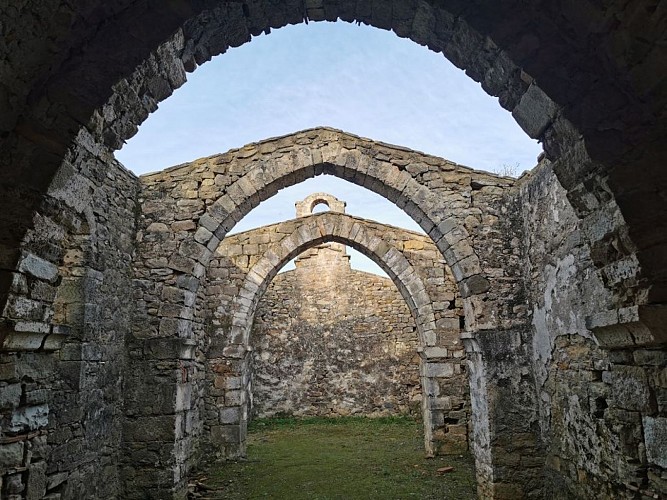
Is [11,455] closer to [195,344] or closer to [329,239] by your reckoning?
[195,344]

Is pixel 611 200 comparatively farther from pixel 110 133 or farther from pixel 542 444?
pixel 542 444

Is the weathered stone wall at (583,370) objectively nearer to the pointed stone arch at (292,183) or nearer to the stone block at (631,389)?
the stone block at (631,389)

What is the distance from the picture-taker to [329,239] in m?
10.1

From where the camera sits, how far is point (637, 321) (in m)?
2.38

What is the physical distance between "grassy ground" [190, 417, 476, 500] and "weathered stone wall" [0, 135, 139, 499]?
221 cm

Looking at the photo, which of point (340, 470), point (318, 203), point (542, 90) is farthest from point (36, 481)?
point (318, 203)

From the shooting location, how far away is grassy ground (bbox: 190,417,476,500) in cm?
660

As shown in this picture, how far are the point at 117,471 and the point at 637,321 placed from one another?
579 cm

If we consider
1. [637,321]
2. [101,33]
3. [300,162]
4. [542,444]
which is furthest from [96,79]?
[542,444]

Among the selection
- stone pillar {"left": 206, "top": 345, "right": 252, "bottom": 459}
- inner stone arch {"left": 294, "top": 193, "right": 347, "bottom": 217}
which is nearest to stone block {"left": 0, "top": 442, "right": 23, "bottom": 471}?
A: stone pillar {"left": 206, "top": 345, "right": 252, "bottom": 459}

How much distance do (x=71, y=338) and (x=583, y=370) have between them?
16.4 ft

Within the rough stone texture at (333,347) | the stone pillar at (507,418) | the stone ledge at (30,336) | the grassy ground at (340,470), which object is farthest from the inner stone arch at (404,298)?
the stone ledge at (30,336)

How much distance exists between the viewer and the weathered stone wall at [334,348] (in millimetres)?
14414

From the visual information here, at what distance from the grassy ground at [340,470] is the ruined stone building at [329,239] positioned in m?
0.74
